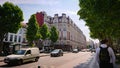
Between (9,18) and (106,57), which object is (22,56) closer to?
(106,57)

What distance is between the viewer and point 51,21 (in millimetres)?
98375

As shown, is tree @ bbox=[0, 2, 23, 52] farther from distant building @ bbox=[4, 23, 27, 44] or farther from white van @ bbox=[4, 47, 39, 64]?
distant building @ bbox=[4, 23, 27, 44]

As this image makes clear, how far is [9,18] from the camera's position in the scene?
38.8 meters

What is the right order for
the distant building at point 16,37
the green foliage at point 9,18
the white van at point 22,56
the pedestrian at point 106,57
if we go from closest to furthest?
the pedestrian at point 106,57 → the white van at point 22,56 → the green foliage at point 9,18 → the distant building at point 16,37

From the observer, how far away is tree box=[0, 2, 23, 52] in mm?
38406

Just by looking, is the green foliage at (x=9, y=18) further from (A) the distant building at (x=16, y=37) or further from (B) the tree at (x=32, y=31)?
(A) the distant building at (x=16, y=37)

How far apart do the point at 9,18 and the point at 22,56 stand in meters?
20.9

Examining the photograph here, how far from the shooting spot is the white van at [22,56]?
18.7 metres

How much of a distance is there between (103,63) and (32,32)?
4800cm

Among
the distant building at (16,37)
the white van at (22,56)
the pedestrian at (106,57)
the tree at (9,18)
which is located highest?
the tree at (9,18)

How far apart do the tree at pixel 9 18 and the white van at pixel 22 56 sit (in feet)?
54.4

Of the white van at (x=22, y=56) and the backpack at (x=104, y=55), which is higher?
the backpack at (x=104, y=55)

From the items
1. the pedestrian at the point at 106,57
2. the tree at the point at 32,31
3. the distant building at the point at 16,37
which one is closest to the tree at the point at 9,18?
the tree at the point at 32,31

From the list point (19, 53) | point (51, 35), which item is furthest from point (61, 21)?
point (19, 53)
